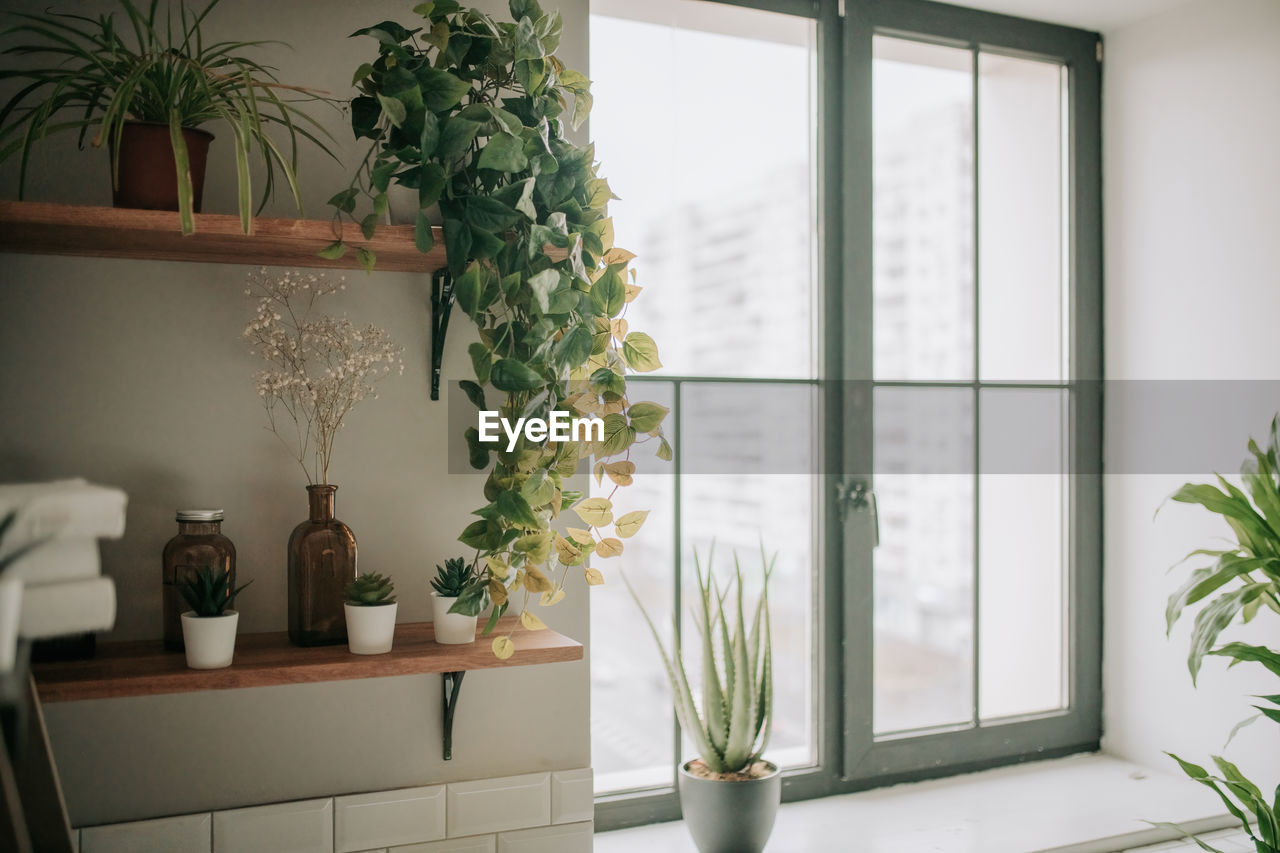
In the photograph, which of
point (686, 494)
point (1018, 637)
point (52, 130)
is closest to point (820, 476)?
point (686, 494)

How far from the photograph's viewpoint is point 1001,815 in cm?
194

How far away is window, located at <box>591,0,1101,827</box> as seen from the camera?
6.17ft

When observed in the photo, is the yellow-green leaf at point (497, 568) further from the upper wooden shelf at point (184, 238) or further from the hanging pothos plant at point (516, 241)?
the upper wooden shelf at point (184, 238)

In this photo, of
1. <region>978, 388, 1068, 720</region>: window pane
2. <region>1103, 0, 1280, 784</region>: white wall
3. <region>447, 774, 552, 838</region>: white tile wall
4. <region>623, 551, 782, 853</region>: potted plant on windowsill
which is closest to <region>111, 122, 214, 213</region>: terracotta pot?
<region>447, 774, 552, 838</region>: white tile wall

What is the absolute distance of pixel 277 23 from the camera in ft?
4.62

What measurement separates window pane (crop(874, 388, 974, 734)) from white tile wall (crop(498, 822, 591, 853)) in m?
0.80

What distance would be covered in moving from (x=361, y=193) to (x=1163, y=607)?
6.50 ft

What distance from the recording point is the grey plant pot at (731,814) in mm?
1604

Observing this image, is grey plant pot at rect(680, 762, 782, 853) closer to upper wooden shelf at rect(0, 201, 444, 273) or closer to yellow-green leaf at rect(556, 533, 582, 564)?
yellow-green leaf at rect(556, 533, 582, 564)

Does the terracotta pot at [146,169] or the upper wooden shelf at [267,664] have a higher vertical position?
the terracotta pot at [146,169]

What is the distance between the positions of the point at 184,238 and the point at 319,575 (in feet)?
1.59

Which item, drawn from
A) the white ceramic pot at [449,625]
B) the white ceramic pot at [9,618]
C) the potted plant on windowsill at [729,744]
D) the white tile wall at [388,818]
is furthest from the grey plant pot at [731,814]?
the white ceramic pot at [9,618]

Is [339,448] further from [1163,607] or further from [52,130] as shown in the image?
[1163,607]

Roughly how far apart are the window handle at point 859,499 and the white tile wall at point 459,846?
99 centimetres
